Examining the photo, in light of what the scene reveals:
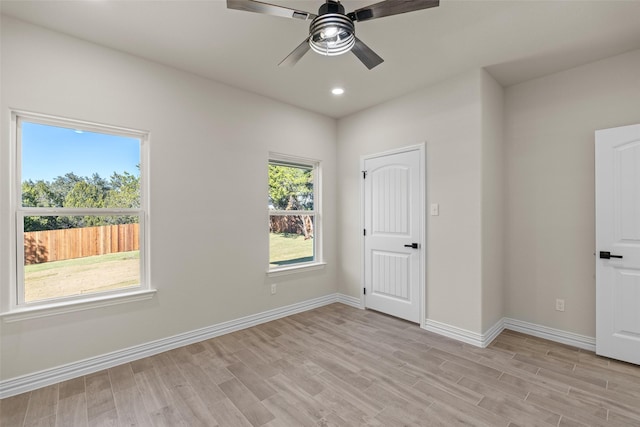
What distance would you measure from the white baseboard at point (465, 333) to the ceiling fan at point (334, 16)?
2.78 metres

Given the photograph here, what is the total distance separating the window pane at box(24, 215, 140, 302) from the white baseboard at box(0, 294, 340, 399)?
1.90ft

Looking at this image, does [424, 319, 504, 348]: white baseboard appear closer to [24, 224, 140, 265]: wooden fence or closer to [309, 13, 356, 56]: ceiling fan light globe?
[309, 13, 356, 56]: ceiling fan light globe

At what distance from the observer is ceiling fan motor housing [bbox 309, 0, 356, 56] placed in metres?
1.75

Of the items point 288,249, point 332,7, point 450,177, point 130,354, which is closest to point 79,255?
point 130,354

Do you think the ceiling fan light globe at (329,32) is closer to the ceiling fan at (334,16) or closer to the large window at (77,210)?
the ceiling fan at (334,16)

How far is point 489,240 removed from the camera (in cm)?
307

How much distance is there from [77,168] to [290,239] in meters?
2.39

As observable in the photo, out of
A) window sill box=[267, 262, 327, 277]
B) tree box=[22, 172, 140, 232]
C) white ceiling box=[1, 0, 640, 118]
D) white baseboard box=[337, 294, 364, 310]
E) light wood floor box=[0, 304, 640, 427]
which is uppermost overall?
white ceiling box=[1, 0, 640, 118]

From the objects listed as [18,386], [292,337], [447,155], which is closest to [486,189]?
[447,155]

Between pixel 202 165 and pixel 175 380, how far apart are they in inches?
79.6

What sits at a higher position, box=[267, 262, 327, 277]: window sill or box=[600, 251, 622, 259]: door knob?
box=[600, 251, 622, 259]: door knob

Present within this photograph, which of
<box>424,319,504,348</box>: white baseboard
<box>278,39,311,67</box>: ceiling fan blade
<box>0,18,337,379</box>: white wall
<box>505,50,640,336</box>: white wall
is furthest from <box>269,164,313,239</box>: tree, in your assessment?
<box>505,50,640,336</box>: white wall

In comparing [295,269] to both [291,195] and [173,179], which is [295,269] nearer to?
[291,195]

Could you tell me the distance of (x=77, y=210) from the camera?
8.09ft
